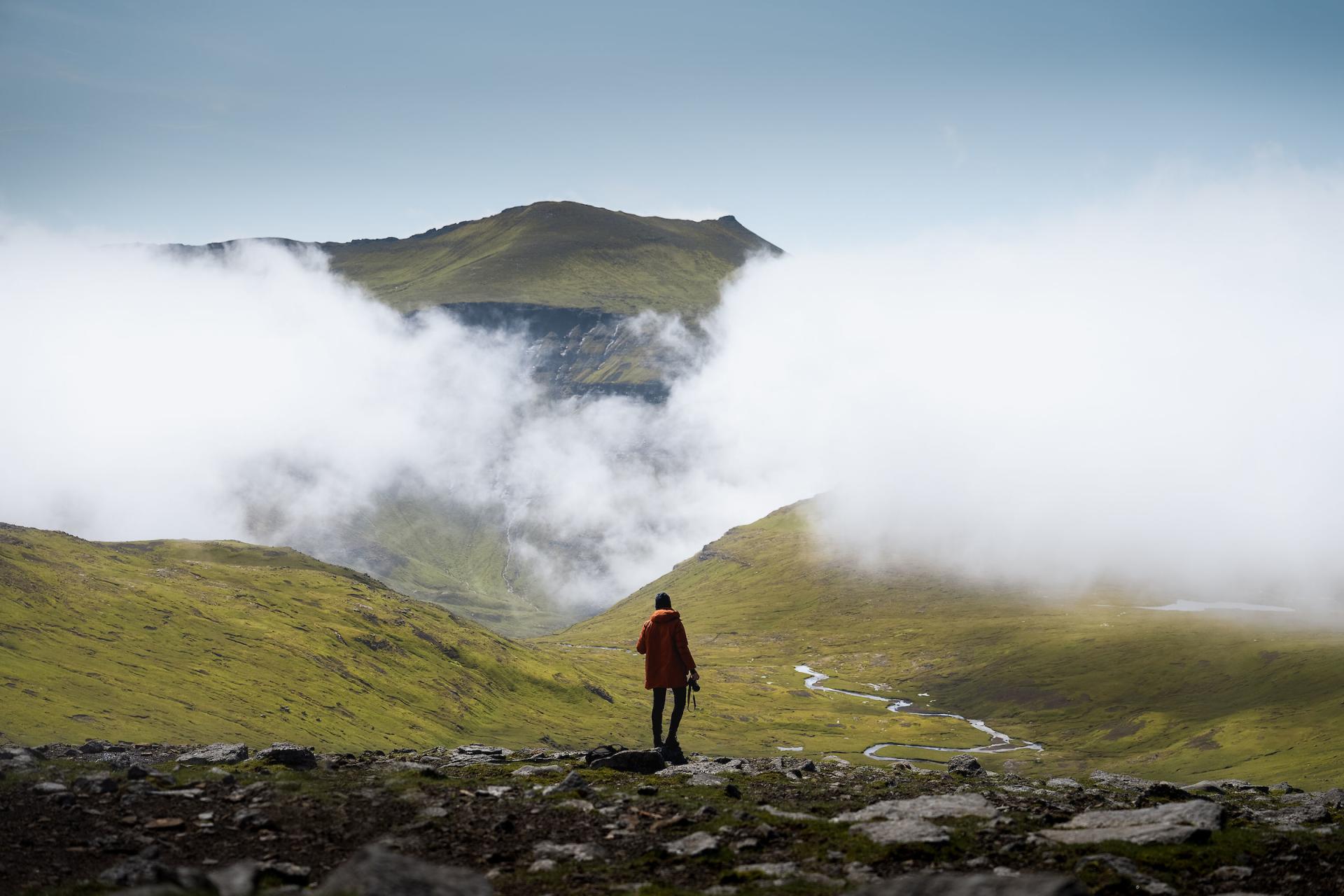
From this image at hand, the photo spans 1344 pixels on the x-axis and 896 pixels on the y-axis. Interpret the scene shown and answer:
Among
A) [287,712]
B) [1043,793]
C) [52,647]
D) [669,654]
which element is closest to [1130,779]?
[1043,793]

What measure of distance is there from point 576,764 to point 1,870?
23.9 m

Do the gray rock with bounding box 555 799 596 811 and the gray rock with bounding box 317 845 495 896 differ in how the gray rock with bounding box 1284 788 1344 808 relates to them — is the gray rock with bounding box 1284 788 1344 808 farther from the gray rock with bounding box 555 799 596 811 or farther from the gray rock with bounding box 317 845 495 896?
the gray rock with bounding box 317 845 495 896

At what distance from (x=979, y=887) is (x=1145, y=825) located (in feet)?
46.1

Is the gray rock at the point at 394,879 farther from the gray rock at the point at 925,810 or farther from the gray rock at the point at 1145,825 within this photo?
the gray rock at the point at 1145,825

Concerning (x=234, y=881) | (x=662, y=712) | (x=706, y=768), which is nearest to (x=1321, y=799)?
(x=706, y=768)

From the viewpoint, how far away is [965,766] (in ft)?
168

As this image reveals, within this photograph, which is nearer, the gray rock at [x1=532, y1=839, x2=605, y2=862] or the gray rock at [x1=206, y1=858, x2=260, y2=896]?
the gray rock at [x1=206, y1=858, x2=260, y2=896]

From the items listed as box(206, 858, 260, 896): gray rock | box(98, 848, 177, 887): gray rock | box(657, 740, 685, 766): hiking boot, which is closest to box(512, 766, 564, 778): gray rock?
box(657, 740, 685, 766): hiking boot

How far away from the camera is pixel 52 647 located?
168125mm

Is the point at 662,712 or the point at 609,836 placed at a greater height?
the point at 662,712

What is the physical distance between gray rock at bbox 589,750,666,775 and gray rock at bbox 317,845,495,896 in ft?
71.8

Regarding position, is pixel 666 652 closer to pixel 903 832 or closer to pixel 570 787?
pixel 570 787

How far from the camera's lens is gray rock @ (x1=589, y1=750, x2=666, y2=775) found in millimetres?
38875

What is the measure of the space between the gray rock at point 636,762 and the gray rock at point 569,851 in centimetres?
1278
